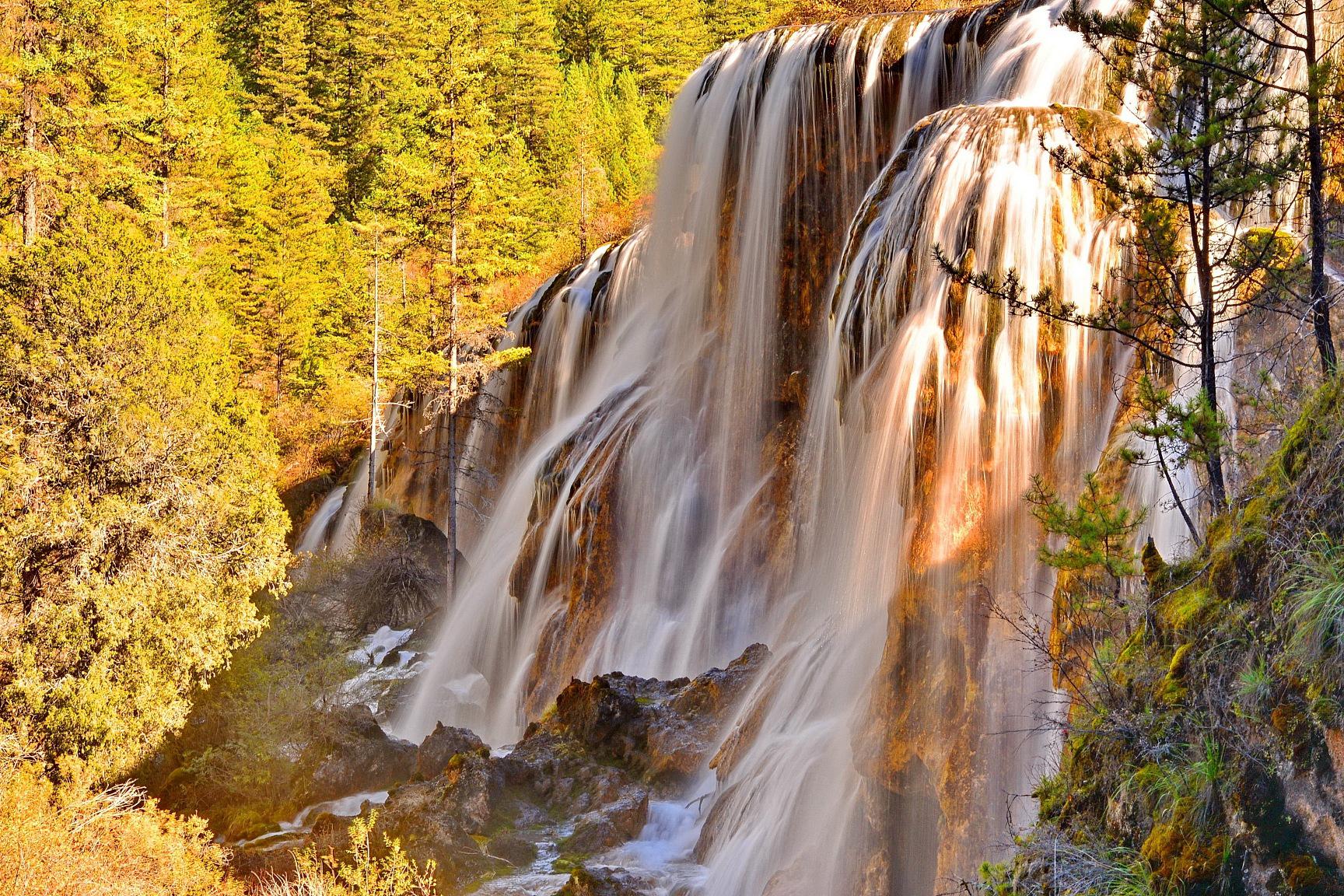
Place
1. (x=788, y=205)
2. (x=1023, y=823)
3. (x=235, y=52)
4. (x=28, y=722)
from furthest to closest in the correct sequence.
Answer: (x=235, y=52) < (x=788, y=205) < (x=28, y=722) < (x=1023, y=823)

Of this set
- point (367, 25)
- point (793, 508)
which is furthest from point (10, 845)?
point (367, 25)

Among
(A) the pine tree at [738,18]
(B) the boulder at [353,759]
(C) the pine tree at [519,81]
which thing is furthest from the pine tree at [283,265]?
(A) the pine tree at [738,18]

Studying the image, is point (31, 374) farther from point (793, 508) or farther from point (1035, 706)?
point (1035, 706)

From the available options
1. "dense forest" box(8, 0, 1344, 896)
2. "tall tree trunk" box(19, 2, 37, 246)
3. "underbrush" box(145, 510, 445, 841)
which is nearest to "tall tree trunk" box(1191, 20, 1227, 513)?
"dense forest" box(8, 0, 1344, 896)

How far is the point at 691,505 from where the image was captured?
65.4ft

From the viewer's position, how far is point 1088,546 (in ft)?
23.3

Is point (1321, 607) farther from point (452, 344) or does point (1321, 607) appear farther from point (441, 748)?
point (452, 344)

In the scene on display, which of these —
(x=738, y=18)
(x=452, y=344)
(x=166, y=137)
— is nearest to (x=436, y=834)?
(x=452, y=344)

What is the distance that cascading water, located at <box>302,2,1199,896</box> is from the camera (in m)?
10.2

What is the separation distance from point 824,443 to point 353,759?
29.3ft

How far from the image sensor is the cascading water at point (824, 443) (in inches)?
403

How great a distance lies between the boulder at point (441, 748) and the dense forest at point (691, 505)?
5cm

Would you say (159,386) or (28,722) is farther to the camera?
(159,386)

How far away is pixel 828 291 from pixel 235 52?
1880 inches
